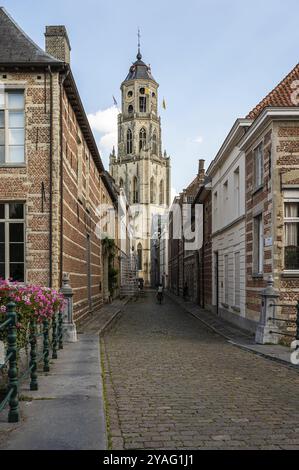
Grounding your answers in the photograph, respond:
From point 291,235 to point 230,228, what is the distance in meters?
6.82

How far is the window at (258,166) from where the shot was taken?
16273 mm

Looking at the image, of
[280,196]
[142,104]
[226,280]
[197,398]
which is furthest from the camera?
[142,104]

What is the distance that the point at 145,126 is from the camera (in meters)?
93.3

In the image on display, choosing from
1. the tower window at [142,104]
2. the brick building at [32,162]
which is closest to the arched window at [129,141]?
the tower window at [142,104]

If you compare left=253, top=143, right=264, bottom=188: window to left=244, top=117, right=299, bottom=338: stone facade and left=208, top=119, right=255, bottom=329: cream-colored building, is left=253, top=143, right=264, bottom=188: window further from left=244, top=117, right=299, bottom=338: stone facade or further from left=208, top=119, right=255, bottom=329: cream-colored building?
left=208, top=119, right=255, bottom=329: cream-colored building

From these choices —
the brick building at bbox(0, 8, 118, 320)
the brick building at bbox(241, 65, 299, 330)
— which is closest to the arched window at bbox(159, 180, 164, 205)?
the brick building at bbox(0, 8, 118, 320)

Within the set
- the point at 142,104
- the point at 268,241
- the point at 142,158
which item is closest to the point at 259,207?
the point at 268,241

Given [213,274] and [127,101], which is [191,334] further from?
[127,101]

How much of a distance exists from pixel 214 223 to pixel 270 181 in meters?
11.7

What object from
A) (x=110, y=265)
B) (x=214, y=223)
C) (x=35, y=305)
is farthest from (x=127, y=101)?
(x=35, y=305)

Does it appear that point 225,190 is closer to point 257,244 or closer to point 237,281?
point 237,281

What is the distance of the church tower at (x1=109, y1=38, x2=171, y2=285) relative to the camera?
92.1 meters

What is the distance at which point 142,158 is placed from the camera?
9156 centimetres

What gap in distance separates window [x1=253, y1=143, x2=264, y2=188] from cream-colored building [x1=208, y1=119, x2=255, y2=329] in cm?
118
